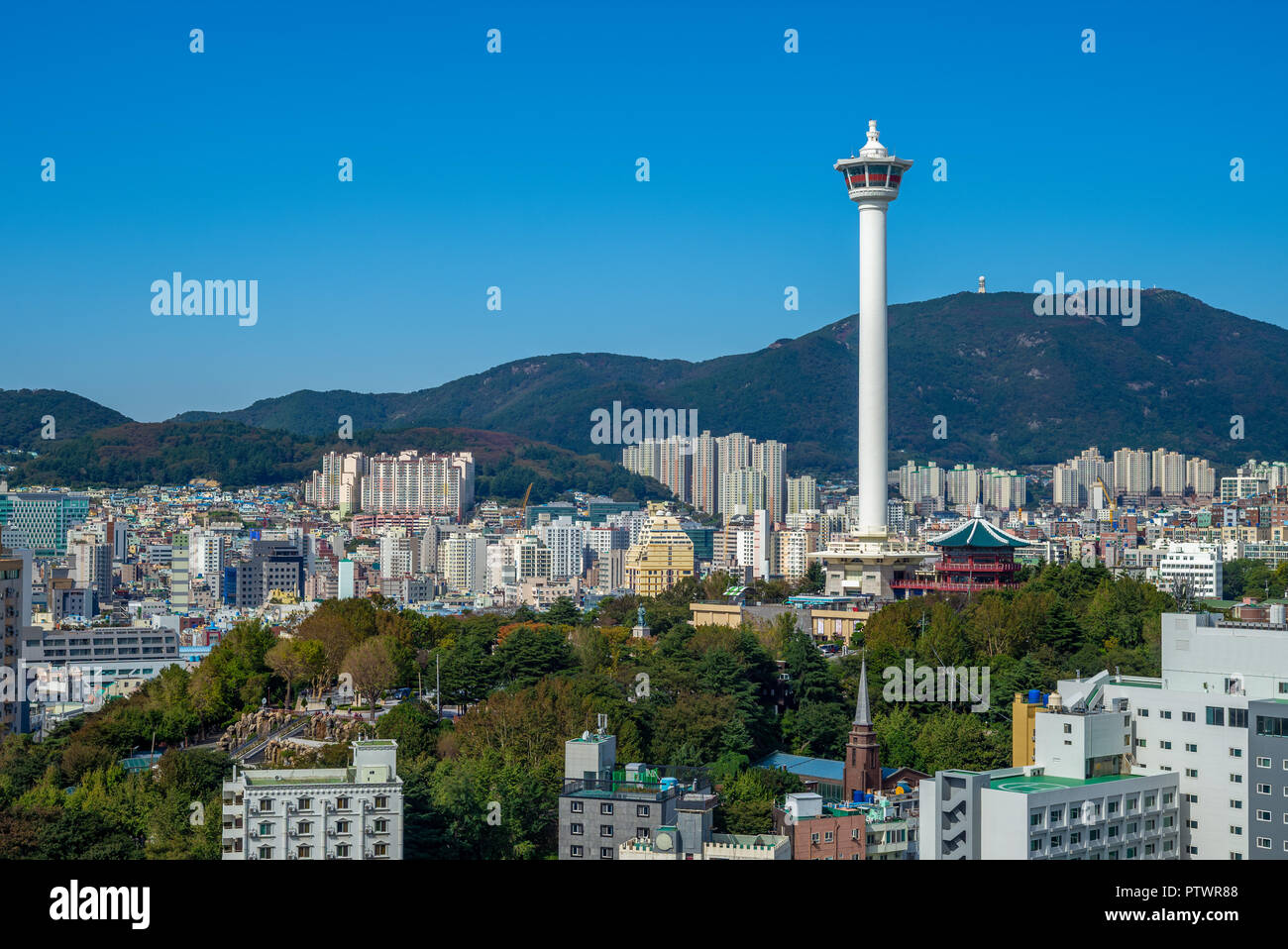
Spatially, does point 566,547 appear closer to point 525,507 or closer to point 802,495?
point 525,507

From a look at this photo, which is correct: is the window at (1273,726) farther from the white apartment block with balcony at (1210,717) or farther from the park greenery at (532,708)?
the park greenery at (532,708)

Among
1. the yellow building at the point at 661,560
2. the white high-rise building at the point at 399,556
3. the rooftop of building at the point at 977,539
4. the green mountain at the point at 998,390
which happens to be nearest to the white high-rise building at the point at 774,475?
the green mountain at the point at 998,390

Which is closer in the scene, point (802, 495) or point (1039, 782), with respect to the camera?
point (1039, 782)

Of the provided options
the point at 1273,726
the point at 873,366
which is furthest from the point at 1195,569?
A: the point at 1273,726

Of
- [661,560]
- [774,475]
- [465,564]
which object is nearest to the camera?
[661,560]
